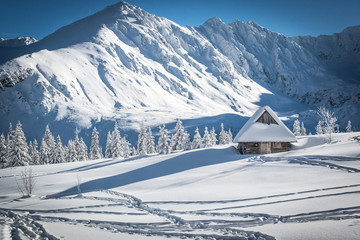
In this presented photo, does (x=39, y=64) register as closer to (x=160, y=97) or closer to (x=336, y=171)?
(x=160, y=97)

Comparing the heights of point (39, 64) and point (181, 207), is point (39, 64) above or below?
above

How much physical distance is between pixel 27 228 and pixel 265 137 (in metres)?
26.8

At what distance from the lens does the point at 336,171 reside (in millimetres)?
15047

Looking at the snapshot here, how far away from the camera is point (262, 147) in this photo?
29438 mm

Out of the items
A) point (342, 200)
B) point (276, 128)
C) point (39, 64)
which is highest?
point (39, 64)

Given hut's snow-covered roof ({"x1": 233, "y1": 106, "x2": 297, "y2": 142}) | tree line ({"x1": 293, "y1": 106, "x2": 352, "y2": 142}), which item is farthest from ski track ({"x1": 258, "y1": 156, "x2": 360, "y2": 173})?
Result: tree line ({"x1": 293, "y1": 106, "x2": 352, "y2": 142})

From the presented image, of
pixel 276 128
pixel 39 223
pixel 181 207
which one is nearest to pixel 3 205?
pixel 39 223

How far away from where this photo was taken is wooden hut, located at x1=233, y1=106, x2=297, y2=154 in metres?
28.8

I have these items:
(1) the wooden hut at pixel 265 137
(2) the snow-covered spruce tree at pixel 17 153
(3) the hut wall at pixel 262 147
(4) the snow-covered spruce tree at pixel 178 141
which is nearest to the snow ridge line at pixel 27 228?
(1) the wooden hut at pixel 265 137

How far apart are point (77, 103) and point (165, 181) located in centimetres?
15093

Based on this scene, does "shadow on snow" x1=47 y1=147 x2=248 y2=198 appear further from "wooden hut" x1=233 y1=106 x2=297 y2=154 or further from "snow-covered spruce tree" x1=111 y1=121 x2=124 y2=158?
"snow-covered spruce tree" x1=111 y1=121 x2=124 y2=158

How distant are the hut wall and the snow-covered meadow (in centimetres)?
728

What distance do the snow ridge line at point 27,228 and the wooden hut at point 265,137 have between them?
24.2 m

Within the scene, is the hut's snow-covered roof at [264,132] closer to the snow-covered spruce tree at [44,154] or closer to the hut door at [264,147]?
the hut door at [264,147]
